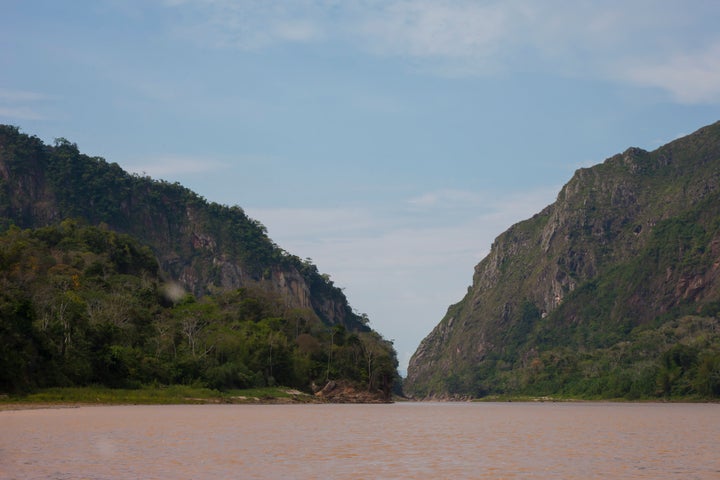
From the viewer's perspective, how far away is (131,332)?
3265 inches

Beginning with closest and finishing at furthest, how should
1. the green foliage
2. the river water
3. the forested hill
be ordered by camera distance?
the river water
the green foliage
the forested hill

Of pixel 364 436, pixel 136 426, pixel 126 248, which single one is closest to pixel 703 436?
pixel 364 436

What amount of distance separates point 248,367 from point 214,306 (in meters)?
27.4

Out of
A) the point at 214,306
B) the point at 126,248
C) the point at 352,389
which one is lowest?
the point at 352,389

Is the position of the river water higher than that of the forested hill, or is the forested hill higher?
the forested hill

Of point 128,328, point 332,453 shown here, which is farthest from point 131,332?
point 332,453

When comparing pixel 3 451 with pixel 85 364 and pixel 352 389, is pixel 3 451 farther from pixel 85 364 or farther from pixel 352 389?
pixel 352 389

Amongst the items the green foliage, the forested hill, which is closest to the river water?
the green foliage

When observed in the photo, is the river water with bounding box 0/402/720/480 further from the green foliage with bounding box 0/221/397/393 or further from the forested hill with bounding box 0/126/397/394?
the forested hill with bounding box 0/126/397/394

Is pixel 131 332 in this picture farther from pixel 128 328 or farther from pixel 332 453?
pixel 332 453

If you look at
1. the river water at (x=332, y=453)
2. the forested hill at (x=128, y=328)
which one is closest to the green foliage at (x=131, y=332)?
the forested hill at (x=128, y=328)

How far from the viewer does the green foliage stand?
6156cm

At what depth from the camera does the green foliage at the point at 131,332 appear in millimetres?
61562

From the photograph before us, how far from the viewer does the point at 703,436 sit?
34.6 m
